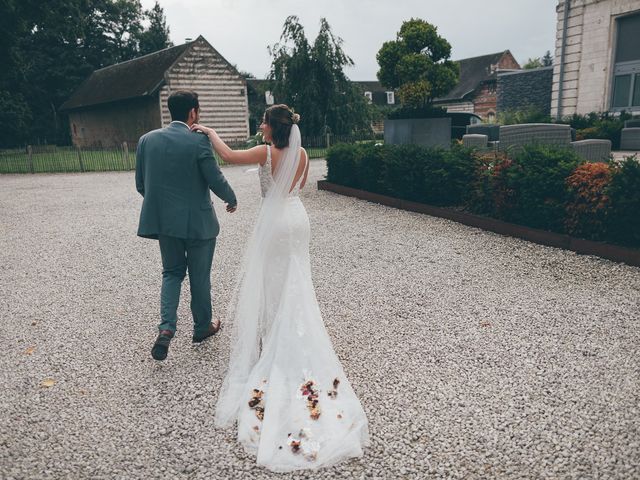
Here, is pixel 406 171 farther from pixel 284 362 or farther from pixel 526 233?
pixel 284 362

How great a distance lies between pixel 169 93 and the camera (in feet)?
96.6

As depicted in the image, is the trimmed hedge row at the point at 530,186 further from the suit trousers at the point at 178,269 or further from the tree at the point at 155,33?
the tree at the point at 155,33

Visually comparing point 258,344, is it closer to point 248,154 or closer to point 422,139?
point 248,154

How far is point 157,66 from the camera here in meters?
32.4

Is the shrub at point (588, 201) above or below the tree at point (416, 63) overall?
below

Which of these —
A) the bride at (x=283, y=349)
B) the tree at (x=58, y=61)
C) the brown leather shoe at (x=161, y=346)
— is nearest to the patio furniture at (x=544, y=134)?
the bride at (x=283, y=349)

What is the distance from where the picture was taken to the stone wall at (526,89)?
25203 mm

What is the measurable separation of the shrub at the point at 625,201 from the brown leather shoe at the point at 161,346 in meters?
5.94

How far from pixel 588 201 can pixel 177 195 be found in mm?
5798

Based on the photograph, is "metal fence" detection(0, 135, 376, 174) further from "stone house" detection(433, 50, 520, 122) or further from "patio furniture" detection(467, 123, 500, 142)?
"stone house" detection(433, 50, 520, 122)

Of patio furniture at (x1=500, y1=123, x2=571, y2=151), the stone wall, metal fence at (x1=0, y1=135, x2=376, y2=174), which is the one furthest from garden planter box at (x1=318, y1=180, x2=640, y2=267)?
the stone wall

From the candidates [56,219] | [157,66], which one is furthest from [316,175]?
[157,66]

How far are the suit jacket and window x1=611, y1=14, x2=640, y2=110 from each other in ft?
64.2

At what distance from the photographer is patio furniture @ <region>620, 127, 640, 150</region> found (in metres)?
15.8
